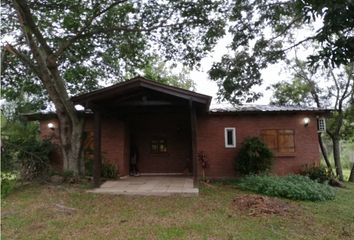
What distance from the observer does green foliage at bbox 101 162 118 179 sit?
43.1ft

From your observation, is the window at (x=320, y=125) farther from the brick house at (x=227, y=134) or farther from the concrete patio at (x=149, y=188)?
the concrete patio at (x=149, y=188)

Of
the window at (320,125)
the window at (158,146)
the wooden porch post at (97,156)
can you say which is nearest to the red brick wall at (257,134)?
the window at (320,125)

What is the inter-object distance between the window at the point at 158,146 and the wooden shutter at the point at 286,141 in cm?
512

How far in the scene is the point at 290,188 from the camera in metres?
10.1

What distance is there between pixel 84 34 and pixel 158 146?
19.5 ft

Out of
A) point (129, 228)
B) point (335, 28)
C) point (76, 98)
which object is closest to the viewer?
point (335, 28)

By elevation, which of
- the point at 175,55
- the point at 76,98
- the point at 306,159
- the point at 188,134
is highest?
the point at 175,55

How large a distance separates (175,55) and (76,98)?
4976 millimetres

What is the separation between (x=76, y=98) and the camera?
423 inches

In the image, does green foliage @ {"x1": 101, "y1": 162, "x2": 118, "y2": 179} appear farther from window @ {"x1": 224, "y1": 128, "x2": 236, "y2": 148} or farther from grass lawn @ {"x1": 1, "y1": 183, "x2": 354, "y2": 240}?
window @ {"x1": 224, "y1": 128, "x2": 236, "y2": 148}

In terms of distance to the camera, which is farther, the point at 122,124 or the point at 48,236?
the point at 122,124

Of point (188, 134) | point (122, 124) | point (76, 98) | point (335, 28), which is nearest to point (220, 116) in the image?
point (188, 134)

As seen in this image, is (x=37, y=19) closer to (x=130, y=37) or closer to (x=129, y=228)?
(x=130, y=37)

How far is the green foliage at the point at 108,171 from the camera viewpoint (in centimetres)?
1315
